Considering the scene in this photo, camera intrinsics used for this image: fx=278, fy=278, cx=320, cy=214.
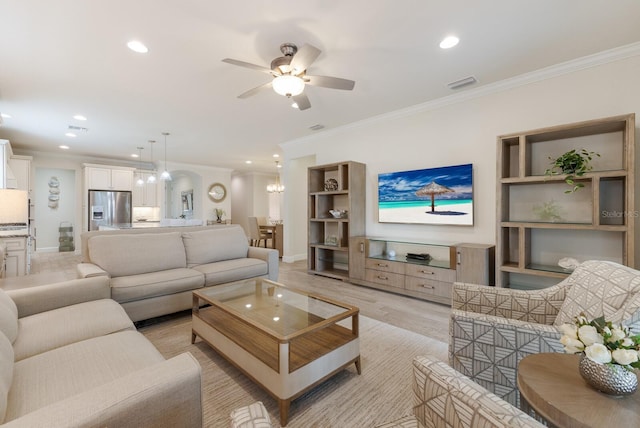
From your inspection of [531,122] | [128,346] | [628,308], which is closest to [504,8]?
[531,122]

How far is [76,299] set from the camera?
2.05 metres

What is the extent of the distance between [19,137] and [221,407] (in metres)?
7.30

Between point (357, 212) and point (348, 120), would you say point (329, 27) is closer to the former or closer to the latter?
point (348, 120)

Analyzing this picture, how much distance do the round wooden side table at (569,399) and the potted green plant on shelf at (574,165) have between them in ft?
7.12

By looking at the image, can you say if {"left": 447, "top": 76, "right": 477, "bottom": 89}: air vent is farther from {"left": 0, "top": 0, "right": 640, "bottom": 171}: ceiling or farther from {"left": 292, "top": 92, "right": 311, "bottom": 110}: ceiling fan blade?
{"left": 292, "top": 92, "right": 311, "bottom": 110}: ceiling fan blade

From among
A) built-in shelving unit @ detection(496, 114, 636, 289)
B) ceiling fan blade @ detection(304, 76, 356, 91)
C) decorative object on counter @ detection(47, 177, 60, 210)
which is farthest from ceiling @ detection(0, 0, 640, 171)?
decorative object on counter @ detection(47, 177, 60, 210)

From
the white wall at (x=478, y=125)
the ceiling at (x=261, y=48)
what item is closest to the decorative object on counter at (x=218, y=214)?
the ceiling at (x=261, y=48)

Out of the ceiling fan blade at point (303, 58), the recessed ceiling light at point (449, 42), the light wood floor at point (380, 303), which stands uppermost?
the recessed ceiling light at point (449, 42)

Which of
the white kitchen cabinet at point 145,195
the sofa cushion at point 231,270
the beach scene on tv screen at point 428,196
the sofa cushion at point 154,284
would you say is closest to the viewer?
the sofa cushion at point 154,284

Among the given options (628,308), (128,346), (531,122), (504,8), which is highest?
(504,8)

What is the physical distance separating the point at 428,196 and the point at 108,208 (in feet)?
25.7

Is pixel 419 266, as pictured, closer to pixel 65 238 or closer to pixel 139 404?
pixel 139 404

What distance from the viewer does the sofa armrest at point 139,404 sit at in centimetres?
75

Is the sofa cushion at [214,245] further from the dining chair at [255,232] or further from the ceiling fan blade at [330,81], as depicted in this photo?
the dining chair at [255,232]
